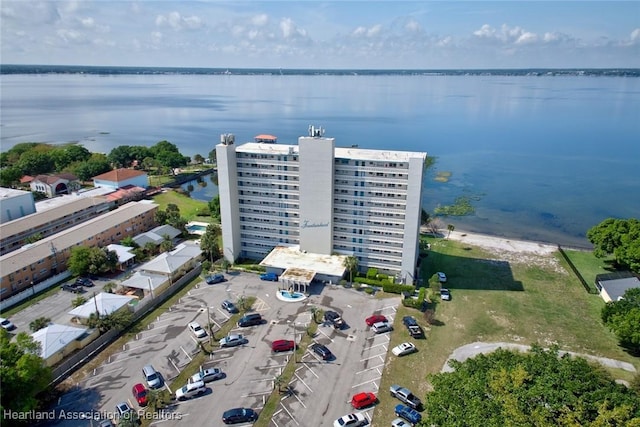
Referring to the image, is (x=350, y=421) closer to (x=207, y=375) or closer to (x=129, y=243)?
(x=207, y=375)

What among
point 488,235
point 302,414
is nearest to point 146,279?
point 302,414

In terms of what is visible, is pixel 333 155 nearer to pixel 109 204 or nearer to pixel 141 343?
pixel 141 343

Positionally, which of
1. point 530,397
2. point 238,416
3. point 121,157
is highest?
point 530,397

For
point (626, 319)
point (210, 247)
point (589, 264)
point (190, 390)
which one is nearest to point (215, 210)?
point (210, 247)

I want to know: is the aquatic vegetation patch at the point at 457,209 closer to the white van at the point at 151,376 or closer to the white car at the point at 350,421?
the white car at the point at 350,421

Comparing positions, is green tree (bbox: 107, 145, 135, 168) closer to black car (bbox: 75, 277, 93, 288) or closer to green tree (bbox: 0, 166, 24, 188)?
green tree (bbox: 0, 166, 24, 188)
